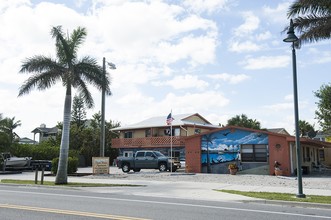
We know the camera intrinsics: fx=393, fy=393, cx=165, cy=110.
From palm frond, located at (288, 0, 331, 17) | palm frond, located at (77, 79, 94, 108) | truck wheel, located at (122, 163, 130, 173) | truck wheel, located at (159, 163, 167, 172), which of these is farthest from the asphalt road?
truck wheel, located at (122, 163, 130, 173)

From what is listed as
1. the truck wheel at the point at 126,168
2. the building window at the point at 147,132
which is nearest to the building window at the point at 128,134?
the building window at the point at 147,132

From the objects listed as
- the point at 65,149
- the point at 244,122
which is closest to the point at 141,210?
the point at 65,149

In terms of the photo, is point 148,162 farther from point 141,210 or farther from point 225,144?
point 141,210

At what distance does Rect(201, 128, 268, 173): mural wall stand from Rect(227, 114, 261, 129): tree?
1435 inches

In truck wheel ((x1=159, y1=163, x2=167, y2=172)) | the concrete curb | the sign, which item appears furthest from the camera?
truck wheel ((x1=159, y1=163, x2=167, y2=172))

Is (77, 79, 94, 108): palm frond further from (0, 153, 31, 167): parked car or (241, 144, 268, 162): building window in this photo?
(0, 153, 31, 167): parked car

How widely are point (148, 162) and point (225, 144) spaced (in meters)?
6.42

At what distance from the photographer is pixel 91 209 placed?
11.2 meters

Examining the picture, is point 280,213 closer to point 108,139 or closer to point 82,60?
point 82,60

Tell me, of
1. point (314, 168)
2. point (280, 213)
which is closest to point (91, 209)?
point (280, 213)

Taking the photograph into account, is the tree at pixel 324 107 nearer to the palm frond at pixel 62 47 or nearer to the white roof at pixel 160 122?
the white roof at pixel 160 122

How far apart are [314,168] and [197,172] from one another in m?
11.2

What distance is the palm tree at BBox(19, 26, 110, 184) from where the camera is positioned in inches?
853

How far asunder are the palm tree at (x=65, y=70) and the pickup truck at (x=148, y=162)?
11.1 m
